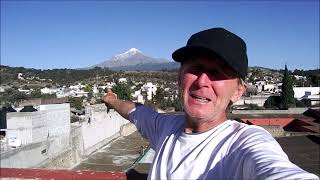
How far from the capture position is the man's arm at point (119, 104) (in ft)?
8.34

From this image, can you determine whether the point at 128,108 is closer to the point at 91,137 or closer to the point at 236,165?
the point at 236,165

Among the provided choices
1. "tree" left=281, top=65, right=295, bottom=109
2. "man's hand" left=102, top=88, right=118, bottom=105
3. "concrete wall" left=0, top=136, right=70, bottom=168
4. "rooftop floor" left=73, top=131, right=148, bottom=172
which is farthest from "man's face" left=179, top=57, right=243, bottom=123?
"tree" left=281, top=65, right=295, bottom=109

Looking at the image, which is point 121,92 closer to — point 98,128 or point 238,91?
point 98,128

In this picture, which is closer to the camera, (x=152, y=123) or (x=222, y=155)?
(x=222, y=155)

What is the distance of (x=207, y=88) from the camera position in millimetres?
1673

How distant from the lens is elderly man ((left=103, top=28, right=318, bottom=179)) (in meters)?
1.49

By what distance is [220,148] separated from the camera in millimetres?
1536

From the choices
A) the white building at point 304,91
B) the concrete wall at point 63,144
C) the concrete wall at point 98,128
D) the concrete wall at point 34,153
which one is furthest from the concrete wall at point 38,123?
the white building at point 304,91

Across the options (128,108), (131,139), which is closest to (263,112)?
(131,139)

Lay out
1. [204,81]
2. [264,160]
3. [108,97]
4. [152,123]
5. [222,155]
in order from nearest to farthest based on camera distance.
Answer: [264,160] → [222,155] → [204,81] → [152,123] → [108,97]

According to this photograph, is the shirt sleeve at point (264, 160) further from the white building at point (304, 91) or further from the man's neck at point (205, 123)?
the white building at point (304, 91)

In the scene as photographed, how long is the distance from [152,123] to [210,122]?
0.56m

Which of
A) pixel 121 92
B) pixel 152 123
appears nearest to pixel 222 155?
pixel 152 123

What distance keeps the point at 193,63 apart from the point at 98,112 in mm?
24963
